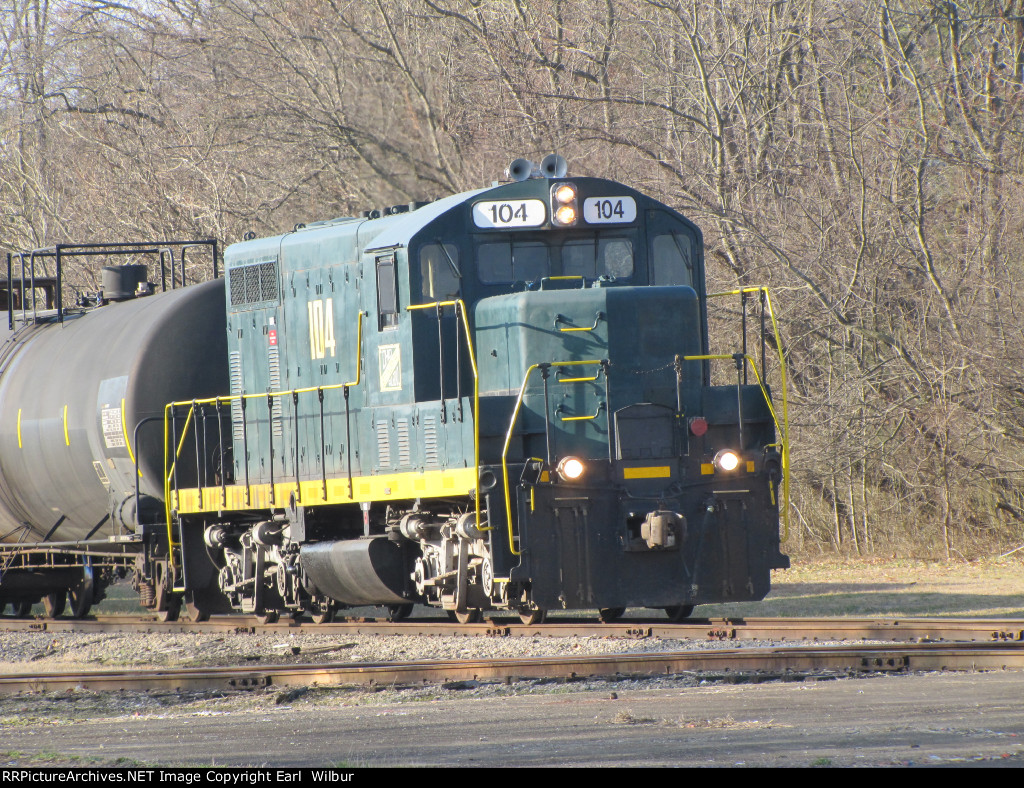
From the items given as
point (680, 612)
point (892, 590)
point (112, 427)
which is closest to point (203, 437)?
point (112, 427)

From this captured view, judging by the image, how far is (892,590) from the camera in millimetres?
15789

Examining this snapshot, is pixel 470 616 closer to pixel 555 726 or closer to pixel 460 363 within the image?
pixel 460 363

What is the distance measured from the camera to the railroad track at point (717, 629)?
32.3 ft

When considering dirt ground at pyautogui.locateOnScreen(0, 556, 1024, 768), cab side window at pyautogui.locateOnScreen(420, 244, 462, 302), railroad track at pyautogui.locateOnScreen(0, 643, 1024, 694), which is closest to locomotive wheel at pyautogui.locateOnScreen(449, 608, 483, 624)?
railroad track at pyautogui.locateOnScreen(0, 643, 1024, 694)

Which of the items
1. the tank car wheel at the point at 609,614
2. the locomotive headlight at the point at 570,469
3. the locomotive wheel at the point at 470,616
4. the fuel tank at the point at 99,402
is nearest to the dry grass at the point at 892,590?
the tank car wheel at the point at 609,614

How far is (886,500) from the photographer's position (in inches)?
812

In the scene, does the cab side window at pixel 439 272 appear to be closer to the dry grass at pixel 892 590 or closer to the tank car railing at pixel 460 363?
the tank car railing at pixel 460 363

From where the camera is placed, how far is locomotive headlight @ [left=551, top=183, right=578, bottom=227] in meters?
10.5

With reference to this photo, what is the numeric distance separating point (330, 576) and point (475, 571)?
1.60 m

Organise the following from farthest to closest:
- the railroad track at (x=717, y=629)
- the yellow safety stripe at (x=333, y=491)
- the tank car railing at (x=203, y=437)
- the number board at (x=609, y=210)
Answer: the tank car railing at (x=203, y=437), the number board at (x=609, y=210), the yellow safety stripe at (x=333, y=491), the railroad track at (x=717, y=629)

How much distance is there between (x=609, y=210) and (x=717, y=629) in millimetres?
3382

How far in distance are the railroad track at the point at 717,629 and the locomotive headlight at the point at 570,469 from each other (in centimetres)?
164
